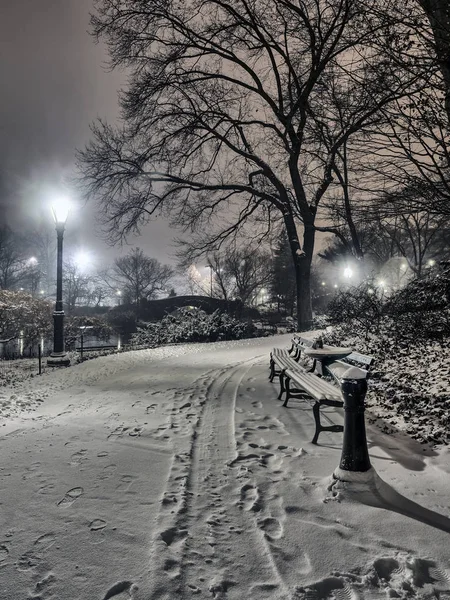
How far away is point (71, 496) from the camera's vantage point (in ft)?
9.71

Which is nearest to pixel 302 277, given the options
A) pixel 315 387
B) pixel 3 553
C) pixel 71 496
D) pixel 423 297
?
pixel 423 297

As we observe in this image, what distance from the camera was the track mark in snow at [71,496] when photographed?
2842 mm

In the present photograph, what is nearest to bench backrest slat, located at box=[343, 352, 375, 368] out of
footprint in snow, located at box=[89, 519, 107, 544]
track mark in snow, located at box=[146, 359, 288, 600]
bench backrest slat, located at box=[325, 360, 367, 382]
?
bench backrest slat, located at box=[325, 360, 367, 382]

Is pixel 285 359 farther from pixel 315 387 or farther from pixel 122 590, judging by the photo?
Result: pixel 122 590

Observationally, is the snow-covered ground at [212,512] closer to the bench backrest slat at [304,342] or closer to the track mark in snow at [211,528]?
the track mark in snow at [211,528]

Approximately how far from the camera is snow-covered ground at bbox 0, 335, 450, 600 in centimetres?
206

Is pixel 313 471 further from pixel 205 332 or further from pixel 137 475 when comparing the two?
pixel 205 332

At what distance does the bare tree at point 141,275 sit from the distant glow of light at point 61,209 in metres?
34.2

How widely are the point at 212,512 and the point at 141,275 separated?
45.7 m

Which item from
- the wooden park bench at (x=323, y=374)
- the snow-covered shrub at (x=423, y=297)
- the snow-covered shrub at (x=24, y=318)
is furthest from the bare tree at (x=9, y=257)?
the wooden park bench at (x=323, y=374)

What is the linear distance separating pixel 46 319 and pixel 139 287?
2773cm

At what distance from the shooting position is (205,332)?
64.5 feet

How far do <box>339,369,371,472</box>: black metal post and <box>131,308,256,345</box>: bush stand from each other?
1655 centimetres

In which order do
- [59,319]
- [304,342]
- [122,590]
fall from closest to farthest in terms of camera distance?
[122,590] < [304,342] < [59,319]
